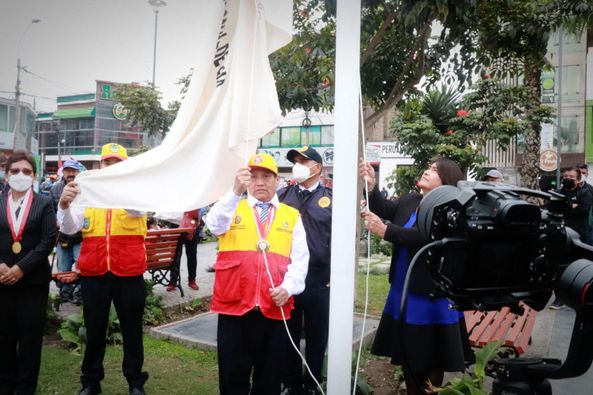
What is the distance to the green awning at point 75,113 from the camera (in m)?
53.4

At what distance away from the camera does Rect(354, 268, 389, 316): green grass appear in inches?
262

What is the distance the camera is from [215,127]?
2.93m

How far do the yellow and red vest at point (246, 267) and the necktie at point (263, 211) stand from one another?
2.5 inches

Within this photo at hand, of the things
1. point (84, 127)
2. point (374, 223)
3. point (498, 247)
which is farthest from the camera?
point (84, 127)

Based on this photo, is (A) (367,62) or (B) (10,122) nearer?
(A) (367,62)

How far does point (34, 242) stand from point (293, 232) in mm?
2091

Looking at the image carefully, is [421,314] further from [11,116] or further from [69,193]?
[11,116]

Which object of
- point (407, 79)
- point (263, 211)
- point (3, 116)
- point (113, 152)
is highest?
point (3, 116)

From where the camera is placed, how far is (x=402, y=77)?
568cm

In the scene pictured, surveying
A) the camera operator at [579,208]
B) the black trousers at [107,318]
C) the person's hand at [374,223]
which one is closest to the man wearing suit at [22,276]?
the black trousers at [107,318]

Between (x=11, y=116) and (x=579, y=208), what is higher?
(x=11, y=116)

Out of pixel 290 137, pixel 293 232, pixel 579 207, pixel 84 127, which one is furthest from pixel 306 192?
pixel 84 127

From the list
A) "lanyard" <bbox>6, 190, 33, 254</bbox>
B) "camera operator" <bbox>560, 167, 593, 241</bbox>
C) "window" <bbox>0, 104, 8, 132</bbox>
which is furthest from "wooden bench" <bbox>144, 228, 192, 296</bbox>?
"window" <bbox>0, 104, 8, 132</bbox>

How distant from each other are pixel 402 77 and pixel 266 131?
127 inches
